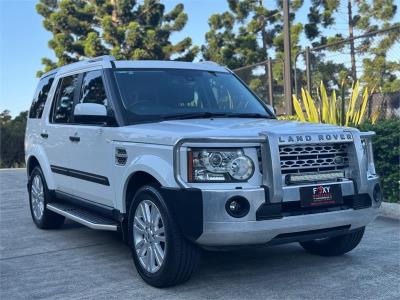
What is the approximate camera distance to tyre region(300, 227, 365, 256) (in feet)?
16.4

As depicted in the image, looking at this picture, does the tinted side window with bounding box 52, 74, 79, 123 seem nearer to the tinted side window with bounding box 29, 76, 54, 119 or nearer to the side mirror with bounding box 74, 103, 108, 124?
the tinted side window with bounding box 29, 76, 54, 119

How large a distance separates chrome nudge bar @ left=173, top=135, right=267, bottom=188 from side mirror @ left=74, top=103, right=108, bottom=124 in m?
1.27

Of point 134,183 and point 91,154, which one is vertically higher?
point 91,154

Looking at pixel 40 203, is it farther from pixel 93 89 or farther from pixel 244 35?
pixel 244 35

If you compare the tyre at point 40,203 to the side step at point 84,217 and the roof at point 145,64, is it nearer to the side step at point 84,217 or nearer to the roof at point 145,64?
the side step at point 84,217

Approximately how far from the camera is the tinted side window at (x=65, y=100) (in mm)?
6137

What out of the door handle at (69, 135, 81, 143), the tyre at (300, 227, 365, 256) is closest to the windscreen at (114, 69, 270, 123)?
the door handle at (69, 135, 81, 143)

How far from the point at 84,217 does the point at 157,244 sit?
4.53 ft

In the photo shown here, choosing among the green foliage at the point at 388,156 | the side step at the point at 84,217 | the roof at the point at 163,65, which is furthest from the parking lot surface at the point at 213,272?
the roof at the point at 163,65

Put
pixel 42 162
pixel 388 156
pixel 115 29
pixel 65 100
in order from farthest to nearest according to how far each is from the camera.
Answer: pixel 115 29, pixel 388 156, pixel 42 162, pixel 65 100

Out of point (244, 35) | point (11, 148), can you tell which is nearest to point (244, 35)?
point (244, 35)

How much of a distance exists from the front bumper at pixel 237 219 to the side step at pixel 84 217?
3.69ft

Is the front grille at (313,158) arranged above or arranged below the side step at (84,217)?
above

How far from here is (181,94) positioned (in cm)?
537
